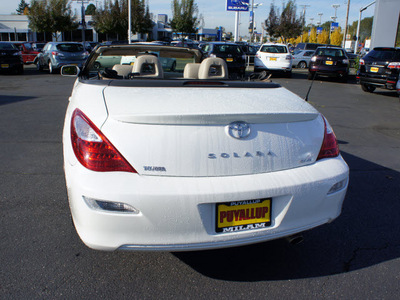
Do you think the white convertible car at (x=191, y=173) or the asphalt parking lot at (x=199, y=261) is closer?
the white convertible car at (x=191, y=173)

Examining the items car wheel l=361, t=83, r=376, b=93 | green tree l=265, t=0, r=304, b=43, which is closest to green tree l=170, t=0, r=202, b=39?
green tree l=265, t=0, r=304, b=43

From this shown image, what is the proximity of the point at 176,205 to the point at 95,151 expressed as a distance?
1.90ft

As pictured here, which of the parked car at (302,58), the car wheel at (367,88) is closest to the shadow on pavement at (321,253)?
the car wheel at (367,88)

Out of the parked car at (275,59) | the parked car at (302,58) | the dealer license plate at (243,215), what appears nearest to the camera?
the dealer license plate at (243,215)

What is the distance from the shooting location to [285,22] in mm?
41938

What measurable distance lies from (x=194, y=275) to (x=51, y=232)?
4.30 feet

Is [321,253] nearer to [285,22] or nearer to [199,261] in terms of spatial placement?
[199,261]

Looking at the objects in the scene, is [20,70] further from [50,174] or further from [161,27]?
[161,27]

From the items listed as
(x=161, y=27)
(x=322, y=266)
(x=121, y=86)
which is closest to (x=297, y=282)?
(x=322, y=266)

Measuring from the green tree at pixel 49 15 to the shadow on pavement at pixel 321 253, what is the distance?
4254cm

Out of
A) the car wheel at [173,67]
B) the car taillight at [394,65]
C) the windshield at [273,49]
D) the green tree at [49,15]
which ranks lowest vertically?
the car taillight at [394,65]

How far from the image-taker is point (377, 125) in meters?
8.41

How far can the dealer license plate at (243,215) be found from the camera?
230 cm

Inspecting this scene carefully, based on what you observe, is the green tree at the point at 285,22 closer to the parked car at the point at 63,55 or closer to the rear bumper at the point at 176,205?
the parked car at the point at 63,55
